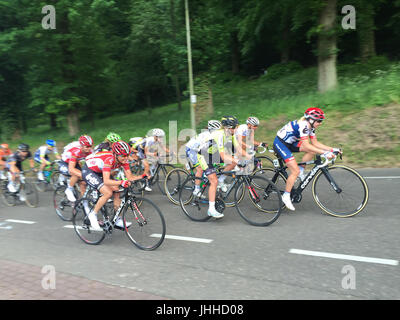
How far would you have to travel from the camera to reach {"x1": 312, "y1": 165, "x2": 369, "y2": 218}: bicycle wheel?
602cm

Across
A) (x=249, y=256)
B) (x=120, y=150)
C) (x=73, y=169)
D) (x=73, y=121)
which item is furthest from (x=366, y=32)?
(x=249, y=256)

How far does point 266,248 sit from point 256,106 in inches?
468

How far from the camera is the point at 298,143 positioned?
6566 millimetres

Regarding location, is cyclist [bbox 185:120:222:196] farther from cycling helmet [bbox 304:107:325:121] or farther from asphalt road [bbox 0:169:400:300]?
cycling helmet [bbox 304:107:325:121]

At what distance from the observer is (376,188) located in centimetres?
764

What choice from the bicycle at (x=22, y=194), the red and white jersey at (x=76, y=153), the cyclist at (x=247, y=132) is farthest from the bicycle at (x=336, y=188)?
the bicycle at (x=22, y=194)

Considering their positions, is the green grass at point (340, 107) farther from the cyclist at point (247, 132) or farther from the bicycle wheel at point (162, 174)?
the bicycle wheel at point (162, 174)

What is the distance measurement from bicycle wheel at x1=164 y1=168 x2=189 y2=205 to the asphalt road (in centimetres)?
98

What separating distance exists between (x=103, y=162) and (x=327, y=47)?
39.0 feet

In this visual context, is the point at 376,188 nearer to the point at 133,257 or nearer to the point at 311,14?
the point at 133,257

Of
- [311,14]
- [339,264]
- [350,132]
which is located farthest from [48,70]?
[339,264]

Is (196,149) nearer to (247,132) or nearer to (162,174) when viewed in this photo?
(247,132)

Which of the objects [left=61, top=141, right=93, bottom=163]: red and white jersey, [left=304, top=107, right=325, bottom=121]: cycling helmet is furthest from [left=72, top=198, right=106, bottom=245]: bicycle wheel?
[left=304, top=107, right=325, bottom=121]: cycling helmet

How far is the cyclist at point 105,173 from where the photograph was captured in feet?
18.4
